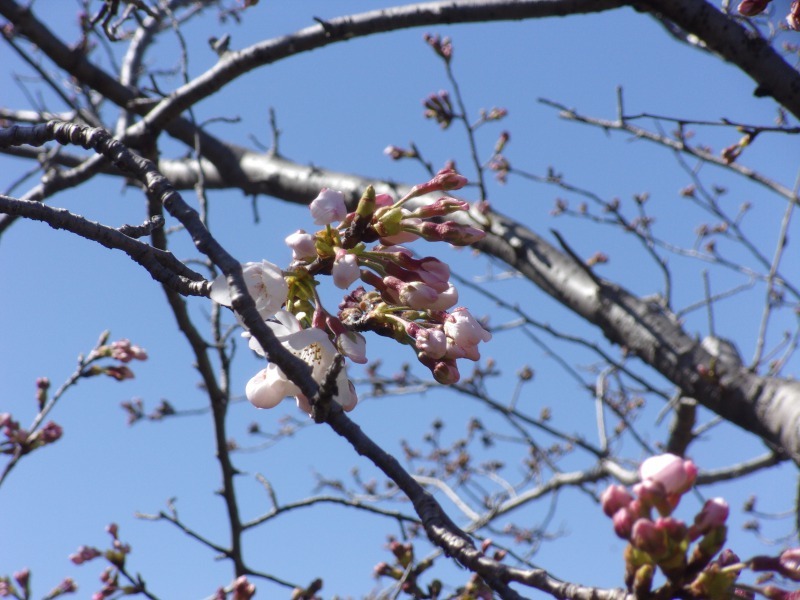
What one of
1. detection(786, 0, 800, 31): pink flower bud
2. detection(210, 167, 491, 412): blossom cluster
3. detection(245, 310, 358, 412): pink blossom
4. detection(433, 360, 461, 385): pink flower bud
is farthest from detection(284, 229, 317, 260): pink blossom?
detection(786, 0, 800, 31): pink flower bud

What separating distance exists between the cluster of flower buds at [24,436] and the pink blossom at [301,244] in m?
2.25

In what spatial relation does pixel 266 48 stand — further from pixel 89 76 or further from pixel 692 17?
pixel 692 17

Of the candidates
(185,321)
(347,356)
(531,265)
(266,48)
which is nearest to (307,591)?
(185,321)

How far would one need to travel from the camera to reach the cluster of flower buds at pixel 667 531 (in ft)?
2.73

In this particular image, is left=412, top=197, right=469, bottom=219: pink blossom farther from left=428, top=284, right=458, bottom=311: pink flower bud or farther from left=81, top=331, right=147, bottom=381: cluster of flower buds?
left=81, top=331, right=147, bottom=381: cluster of flower buds

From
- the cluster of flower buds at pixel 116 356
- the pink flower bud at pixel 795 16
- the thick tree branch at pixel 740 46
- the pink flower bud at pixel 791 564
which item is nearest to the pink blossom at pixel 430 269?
the pink flower bud at pixel 791 564

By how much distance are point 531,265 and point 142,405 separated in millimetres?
4627

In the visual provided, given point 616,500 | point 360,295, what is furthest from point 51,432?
point 616,500

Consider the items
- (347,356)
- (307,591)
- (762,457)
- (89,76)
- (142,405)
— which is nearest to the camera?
(347,356)

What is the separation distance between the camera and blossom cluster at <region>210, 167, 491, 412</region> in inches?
48.7

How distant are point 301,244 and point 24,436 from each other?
2.38 m

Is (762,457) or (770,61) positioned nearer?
(770,61)

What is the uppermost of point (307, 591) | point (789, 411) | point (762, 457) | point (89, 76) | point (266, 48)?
point (89, 76)

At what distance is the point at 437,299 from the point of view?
1328 mm
